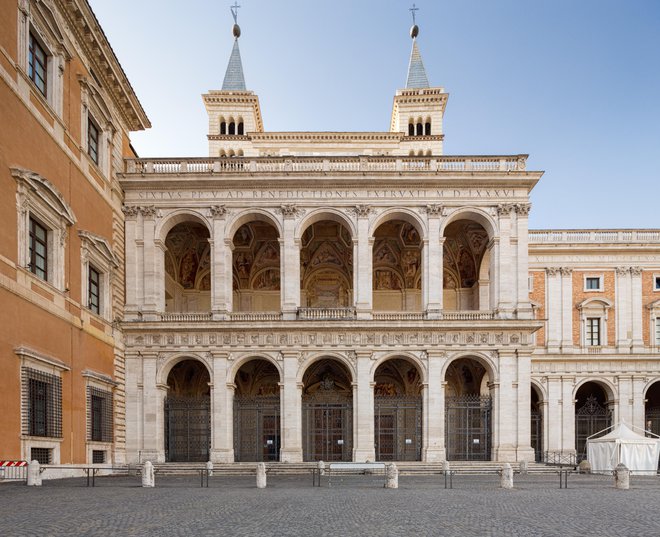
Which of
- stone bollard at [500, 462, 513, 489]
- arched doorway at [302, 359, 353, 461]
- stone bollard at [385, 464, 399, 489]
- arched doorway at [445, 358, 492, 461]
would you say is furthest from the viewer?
arched doorway at [302, 359, 353, 461]

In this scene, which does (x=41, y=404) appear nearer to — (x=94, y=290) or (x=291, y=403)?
(x=94, y=290)

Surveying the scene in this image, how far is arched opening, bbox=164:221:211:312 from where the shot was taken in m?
30.8

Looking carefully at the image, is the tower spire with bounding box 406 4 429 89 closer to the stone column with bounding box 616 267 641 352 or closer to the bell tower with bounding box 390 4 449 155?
the bell tower with bounding box 390 4 449 155

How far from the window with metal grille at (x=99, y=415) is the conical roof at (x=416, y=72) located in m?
38.1

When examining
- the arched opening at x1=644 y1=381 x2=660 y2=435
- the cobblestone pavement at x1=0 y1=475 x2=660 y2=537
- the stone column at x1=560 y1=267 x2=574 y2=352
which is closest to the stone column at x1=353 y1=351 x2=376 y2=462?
the cobblestone pavement at x1=0 y1=475 x2=660 y2=537

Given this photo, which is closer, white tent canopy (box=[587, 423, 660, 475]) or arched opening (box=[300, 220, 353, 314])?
white tent canopy (box=[587, 423, 660, 475])

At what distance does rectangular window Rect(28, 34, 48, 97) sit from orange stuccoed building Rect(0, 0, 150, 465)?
4 centimetres

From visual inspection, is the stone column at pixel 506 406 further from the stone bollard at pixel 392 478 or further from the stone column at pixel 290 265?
the stone bollard at pixel 392 478

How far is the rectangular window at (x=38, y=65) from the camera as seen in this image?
18.2m

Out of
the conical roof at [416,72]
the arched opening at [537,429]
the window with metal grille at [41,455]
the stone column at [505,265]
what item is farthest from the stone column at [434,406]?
the conical roof at [416,72]

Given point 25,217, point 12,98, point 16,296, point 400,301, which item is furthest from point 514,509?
point 400,301

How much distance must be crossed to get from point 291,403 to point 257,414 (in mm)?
2666

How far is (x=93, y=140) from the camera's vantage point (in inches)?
923

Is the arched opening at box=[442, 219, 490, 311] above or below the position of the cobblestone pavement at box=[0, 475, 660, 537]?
above
